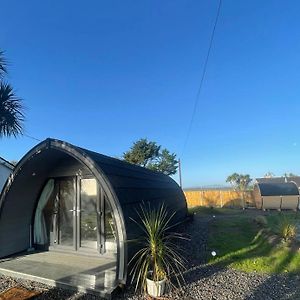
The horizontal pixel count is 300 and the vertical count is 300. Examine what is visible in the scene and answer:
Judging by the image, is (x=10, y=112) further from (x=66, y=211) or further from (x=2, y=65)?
(x=66, y=211)

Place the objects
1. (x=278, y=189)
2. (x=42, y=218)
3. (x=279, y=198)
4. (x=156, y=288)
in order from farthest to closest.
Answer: (x=278, y=189) → (x=279, y=198) → (x=42, y=218) → (x=156, y=288)

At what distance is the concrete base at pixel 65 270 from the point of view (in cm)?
490

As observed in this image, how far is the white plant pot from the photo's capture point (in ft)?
14.5

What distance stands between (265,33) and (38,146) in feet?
28.1

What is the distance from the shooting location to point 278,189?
22.2m

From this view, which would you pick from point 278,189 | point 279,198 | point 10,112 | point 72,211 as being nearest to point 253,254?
point 72,211

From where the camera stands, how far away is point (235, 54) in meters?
11.6

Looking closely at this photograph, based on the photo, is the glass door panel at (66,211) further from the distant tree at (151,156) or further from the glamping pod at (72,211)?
the distant tree at (151,156)

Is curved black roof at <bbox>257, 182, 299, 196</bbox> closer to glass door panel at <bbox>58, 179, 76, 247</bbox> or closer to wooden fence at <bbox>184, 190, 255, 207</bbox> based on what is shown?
wooden fence at <bbox>184, 190, 255, 207</bbox>

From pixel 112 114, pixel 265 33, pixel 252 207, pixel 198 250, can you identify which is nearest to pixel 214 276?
pixel 198 250

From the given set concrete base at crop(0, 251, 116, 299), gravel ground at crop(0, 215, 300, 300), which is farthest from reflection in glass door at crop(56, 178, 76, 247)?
gravel ground at crop(0, 215, 300, 300)

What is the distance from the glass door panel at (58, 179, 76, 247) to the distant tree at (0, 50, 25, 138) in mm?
3589

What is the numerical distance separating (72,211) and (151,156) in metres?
22.0

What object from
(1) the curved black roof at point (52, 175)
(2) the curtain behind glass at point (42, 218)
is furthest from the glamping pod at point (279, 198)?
(2) the curtain behind glass at point (42, 218)
